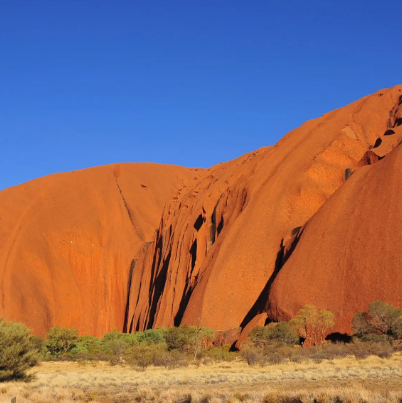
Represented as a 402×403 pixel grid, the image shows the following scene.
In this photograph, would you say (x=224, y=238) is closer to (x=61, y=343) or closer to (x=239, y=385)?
(x=61, y=343)

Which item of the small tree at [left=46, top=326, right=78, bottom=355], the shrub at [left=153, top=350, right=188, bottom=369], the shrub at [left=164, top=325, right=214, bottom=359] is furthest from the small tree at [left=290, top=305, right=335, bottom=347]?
the small tree at [left=46, top=326, right=78, bottom=355]

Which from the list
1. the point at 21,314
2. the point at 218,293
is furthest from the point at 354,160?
the point at 21,314

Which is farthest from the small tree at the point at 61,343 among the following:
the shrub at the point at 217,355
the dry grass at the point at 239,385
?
the dry grass at the point at 239,385

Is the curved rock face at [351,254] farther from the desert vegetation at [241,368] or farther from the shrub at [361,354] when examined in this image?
the shrub at [361,354]

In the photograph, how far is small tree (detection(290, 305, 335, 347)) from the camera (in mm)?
31164

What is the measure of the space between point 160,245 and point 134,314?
28.4 feet

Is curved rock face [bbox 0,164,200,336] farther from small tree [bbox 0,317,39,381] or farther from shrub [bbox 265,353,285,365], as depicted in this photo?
shrub [bbox 265,353,285,365]

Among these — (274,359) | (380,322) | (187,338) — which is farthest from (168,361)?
(380,322)

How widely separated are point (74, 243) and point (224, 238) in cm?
3002

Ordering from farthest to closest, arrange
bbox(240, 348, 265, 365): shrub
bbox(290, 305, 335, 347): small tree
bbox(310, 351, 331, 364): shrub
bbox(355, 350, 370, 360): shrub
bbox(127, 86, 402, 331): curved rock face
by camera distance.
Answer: bbox(127, 86, 402, 331): curved rock face < bbox(290, 305, 335, 347): small tree < bbox(240, 348, 265, 365): shrub < bbox(310, 351, 331, 364): shrub < bbox(355, 350, 370, 360): shrub

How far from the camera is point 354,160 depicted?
1832 inches

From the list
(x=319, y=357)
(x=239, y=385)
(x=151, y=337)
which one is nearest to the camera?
(x=239, y=385)

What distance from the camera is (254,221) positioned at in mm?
43844

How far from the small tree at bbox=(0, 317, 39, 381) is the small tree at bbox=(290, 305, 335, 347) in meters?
16.5
